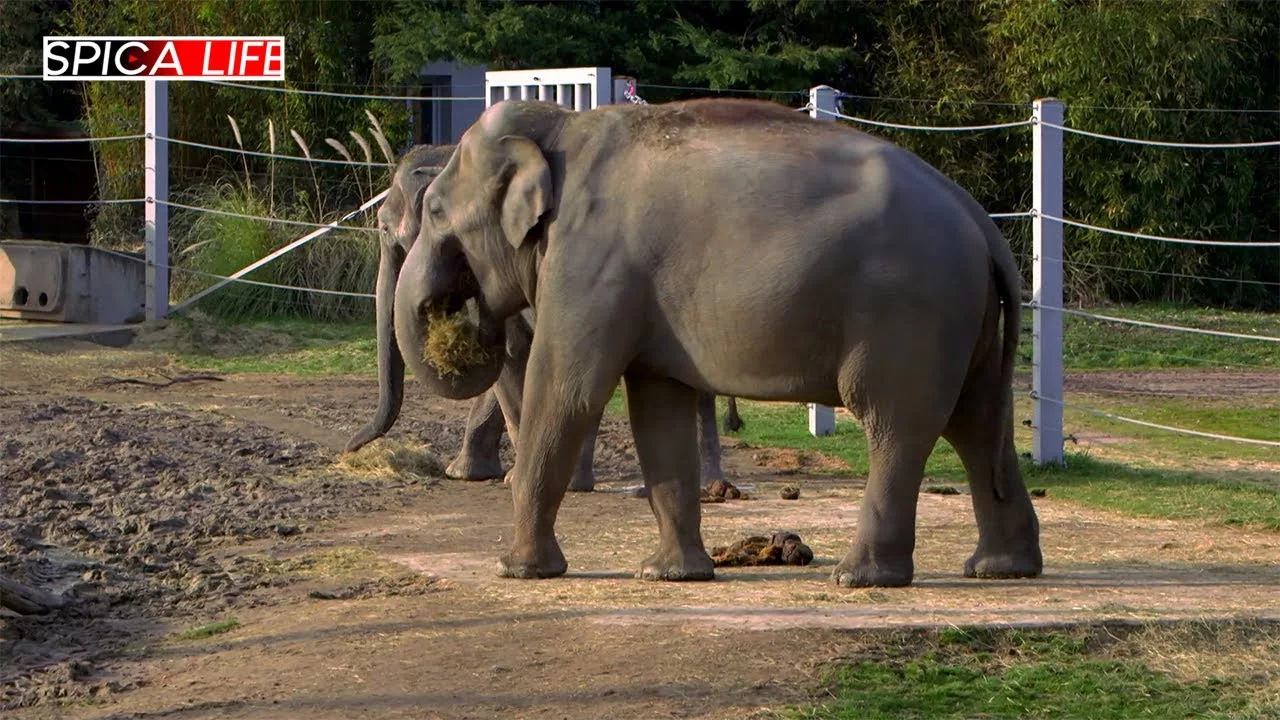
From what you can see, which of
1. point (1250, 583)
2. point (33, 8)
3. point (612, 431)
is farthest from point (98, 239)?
point (1250, 583)

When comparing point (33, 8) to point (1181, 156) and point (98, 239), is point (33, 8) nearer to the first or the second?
point (98, 239)

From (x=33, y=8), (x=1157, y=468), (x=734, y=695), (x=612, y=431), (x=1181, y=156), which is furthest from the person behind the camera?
(x=33, y=8)

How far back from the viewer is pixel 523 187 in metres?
7.40

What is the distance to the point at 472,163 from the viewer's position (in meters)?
7.69

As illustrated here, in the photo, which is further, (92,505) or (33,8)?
(33,8)

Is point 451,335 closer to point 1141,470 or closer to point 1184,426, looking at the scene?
point 1141,470

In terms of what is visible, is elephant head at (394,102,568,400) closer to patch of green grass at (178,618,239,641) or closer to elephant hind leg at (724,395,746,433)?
patch of green grass at (178,618,239,641)

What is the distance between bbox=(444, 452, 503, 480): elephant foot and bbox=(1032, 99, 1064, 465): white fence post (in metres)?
3.08

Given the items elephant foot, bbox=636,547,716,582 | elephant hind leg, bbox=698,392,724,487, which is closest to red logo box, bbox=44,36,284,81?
elephant hind leg, bbox=698,392,724,487

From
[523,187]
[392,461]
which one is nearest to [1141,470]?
[392,461]

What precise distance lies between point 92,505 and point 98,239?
11514 mm

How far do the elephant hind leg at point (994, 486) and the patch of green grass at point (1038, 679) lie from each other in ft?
3.71

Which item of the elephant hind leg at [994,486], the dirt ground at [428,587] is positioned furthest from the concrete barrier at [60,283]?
the elephant hind leg at [994,486]

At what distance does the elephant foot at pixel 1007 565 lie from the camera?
739 centimetres
